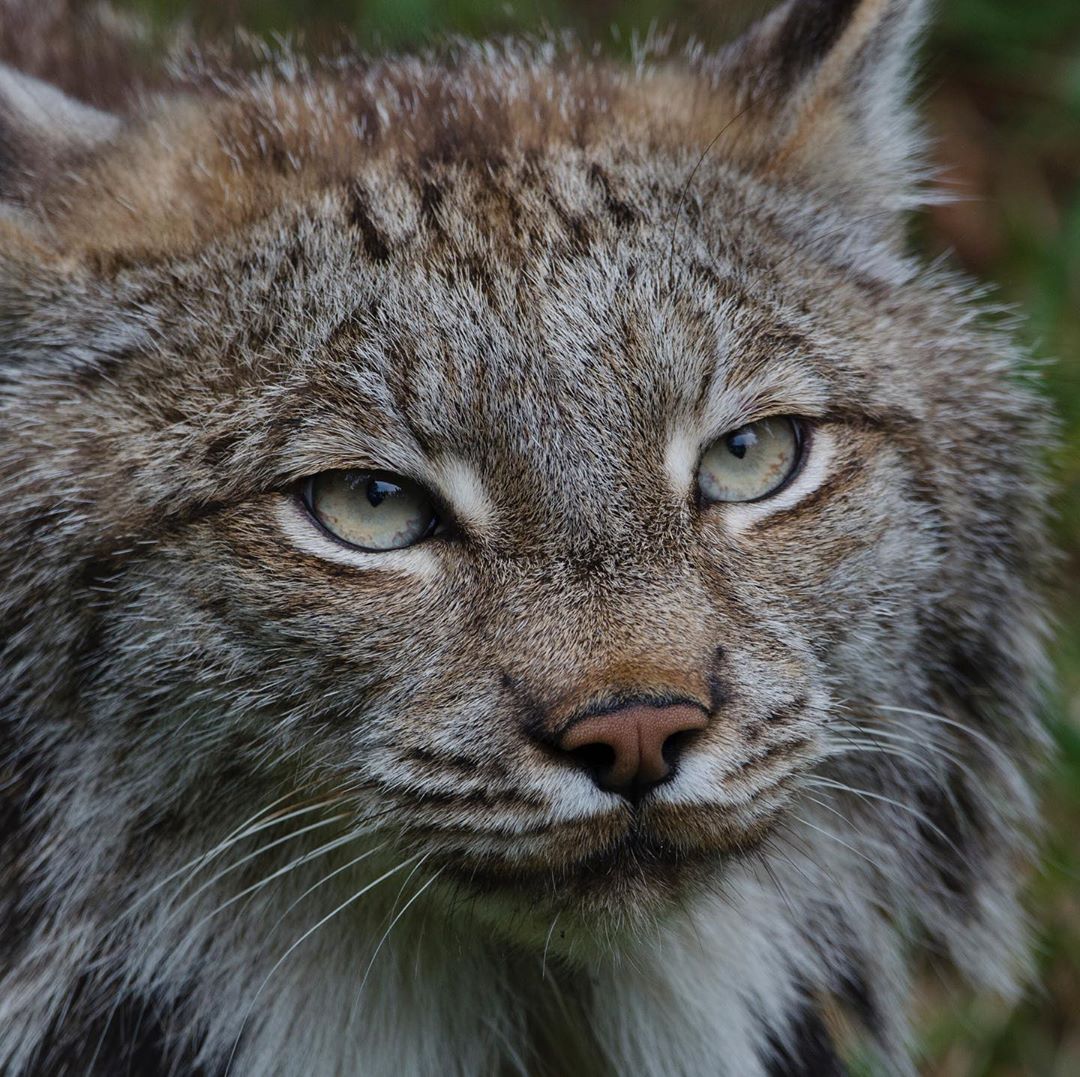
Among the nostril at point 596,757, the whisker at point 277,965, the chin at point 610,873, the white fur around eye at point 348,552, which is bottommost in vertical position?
the whisker at point 277,965

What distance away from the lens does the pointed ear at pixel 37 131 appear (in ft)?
9.45

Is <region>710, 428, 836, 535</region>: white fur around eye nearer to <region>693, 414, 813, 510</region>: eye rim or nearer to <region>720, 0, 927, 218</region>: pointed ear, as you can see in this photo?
<region>693, 414, 813, 510</region>: eye rim

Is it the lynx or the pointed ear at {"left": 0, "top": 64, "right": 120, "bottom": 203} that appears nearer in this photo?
the lynx

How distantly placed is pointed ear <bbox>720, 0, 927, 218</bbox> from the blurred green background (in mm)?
568

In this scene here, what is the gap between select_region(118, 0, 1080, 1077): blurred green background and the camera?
172 inches

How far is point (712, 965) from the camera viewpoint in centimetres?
315

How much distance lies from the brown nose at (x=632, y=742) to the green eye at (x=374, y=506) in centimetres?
51

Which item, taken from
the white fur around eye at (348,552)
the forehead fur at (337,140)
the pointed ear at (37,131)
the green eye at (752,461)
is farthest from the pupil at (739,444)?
the pointed ear at (37,131)

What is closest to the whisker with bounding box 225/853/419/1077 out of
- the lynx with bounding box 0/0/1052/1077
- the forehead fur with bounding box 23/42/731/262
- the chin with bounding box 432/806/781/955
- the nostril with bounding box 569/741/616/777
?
the lynx with bounding box 0/0/1052/1077

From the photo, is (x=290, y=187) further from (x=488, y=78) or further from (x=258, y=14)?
(x=258, y=14)

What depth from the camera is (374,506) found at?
2721mm

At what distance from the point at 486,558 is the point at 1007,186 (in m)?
4.21

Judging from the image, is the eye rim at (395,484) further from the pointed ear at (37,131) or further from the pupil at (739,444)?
the pointed ear at (37,131)

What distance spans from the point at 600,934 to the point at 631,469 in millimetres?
770
